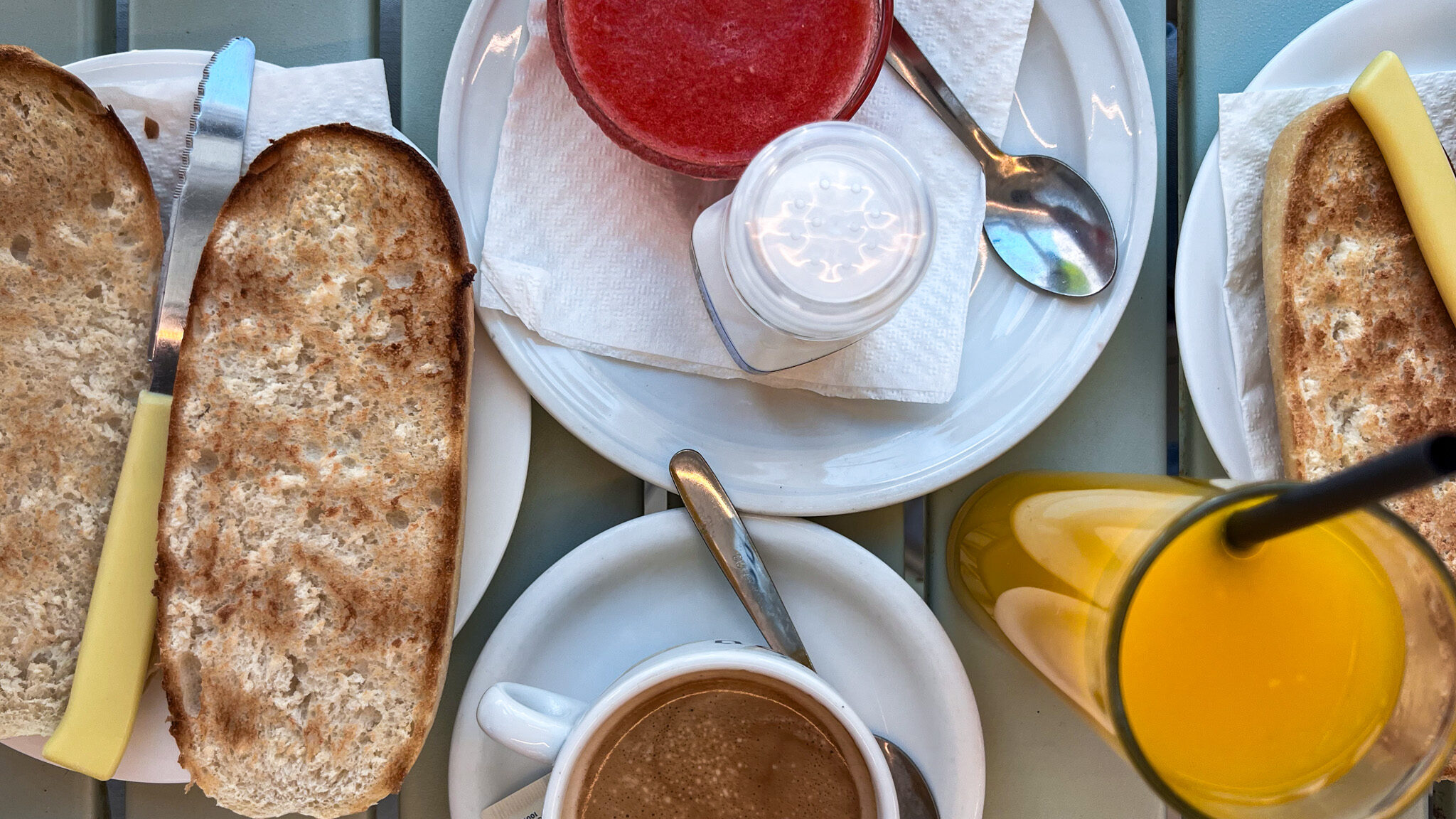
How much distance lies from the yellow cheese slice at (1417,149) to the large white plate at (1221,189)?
0.06 m

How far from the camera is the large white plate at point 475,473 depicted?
88cm

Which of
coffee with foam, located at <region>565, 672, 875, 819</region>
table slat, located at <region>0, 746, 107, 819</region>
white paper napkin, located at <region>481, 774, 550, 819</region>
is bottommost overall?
table slat, located at <region>0, 746, 107, 819</region>

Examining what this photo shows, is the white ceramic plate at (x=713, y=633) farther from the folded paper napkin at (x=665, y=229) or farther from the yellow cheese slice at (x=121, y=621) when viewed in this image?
the yellow cheese slice at (x=121, y=621)

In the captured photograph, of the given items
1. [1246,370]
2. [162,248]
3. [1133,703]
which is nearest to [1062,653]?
[1133,703]

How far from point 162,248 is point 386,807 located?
620 mm

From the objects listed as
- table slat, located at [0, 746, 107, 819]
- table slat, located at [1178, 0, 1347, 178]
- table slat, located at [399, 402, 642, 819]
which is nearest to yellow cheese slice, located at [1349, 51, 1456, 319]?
table slat, located at [1178, 0, 1347, 178]

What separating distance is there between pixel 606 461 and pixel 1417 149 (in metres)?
0.86

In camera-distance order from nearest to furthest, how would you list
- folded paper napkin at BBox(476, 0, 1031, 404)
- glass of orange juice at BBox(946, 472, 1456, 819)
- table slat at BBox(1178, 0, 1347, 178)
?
1. glass of orange juice at BBox(946, 472, 1456, 819)
2. folded paper napkin at BBox(476, 0, 1031, 404)
3. table slat at BBox(1178, 0, 1347, 178)

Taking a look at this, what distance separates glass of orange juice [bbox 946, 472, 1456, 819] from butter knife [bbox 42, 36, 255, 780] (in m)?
0.83

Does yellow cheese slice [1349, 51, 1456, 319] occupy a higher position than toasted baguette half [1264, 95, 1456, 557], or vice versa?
yellow cheese slice [1349, 51, 1456, 319]

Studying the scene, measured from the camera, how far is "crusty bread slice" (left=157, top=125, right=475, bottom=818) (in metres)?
0.86

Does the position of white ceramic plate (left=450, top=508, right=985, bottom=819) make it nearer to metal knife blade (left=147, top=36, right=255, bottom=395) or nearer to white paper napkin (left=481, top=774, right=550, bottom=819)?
white paper napkin (left=481, top=774, right=550, bottom=819)

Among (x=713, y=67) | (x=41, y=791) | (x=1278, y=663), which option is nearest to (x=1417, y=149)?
(x=1278, y=663)

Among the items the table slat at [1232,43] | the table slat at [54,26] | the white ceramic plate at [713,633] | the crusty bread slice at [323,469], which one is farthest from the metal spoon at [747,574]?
the table slat at [54,26]
